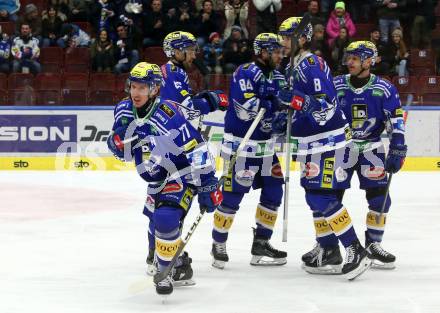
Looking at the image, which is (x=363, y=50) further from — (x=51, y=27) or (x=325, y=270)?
(x=51, y=27)

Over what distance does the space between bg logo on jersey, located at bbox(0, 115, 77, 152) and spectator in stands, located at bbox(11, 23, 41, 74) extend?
1.27 m

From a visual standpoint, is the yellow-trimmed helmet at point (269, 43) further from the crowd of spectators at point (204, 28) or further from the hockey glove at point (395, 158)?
the crowd of spectators at point (204, 28)

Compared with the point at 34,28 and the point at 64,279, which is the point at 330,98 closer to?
the point at 64,279

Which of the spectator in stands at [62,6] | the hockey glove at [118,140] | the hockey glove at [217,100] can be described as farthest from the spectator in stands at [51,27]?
the hockey glove at [118,140]

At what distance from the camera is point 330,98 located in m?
6.45

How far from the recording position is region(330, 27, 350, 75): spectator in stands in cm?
1355

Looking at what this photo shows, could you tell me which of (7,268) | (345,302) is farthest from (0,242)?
(345,302)

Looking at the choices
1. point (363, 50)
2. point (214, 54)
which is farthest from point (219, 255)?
point (214, 54)

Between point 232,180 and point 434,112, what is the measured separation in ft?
21.2

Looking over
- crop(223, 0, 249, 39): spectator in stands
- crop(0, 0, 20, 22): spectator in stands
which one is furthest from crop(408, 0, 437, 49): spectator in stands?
crop(0, 0, 20, 22): spectator in stands

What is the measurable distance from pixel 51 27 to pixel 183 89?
8099mm

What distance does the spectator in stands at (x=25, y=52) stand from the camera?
14020 millimetres

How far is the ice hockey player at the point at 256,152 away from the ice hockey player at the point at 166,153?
38.0 inches

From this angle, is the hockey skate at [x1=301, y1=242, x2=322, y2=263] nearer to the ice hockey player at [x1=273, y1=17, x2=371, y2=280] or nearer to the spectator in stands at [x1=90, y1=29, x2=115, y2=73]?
the ice hockey player at [x1=273, y1=17, x2=371, y2=280]
